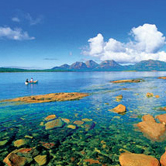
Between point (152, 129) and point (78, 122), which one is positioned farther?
point (78, 122)

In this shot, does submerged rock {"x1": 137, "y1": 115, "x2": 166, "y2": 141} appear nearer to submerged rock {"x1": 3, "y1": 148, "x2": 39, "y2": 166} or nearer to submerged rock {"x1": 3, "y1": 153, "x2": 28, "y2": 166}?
submerged rock {"x1": 3, "y1": 148, "x2": 39, "y2": 166}

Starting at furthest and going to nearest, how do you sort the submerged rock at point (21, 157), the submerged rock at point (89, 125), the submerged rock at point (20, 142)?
the submerged rock at point (89, 125) < the submerged rock at point (20, 142) < the submerged rock at point (21, 157)

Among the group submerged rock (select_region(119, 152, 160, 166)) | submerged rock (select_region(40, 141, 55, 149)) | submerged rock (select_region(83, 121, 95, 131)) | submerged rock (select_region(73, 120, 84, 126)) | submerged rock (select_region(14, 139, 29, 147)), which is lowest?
submerged rock (select_region(83, 121, 95, 131))

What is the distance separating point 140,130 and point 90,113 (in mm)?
10277

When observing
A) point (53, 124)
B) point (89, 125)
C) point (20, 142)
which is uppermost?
point (20, 142)

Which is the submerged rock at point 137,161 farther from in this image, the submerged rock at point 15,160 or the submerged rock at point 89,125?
the submerged rock at point 15,160

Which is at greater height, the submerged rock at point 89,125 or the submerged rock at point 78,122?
the submerged rock at point 78,122

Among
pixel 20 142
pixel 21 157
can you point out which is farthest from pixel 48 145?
pixel 20 142

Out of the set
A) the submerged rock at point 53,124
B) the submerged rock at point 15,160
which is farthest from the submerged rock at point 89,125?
the submerged rock at point 15,160

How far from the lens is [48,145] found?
14.4 m

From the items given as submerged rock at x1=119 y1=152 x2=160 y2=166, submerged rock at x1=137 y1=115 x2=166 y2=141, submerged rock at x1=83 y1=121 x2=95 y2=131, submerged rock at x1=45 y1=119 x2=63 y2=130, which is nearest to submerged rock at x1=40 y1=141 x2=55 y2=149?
submerged rock at x1=45 y1=119 x2=63 y2=130

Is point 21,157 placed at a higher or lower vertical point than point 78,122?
higher

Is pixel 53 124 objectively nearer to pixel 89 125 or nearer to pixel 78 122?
pixel 78 122

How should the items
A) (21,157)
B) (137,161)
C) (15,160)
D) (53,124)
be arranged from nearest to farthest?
(137,161) < (15,160) < (21,157) < (53,124)
